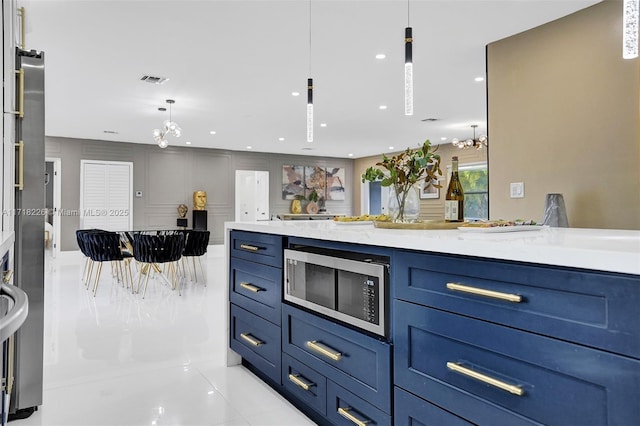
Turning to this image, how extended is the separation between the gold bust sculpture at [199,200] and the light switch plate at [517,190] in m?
8.72

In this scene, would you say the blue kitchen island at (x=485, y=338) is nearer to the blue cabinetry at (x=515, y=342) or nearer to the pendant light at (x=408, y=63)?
the blue cabinetry at (x=515, y=342)

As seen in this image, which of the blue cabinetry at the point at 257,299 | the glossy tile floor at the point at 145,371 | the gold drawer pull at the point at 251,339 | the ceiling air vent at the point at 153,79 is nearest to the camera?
the glossy tile floor at the point at 145,371

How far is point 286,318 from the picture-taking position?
231 centimetres

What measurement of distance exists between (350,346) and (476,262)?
2.45ft

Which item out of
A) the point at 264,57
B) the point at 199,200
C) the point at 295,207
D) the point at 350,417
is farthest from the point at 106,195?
the point at 350,417

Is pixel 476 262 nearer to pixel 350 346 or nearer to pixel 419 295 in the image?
pixel 419 295

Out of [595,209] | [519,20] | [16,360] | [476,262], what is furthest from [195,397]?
[519,20]

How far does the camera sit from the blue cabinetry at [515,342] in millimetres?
993

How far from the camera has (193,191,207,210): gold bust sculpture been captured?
37.1 feet

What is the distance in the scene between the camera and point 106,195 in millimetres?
10312

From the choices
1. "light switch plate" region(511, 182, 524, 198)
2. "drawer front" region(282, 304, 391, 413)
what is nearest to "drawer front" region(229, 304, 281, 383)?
"drawer front" region(282, 304, 391, 413)

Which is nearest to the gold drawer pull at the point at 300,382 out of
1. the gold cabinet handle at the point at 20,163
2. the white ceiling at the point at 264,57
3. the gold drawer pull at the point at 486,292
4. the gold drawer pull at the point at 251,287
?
the gold drawer pull at the point at 251,287

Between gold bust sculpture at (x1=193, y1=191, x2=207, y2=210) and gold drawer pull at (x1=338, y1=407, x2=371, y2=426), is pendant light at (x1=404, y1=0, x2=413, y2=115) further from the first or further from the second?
gold bust sculpture at (x1=193, y1=191, x2=207, y2=210)

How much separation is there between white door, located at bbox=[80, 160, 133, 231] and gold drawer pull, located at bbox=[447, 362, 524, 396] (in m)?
10.5
